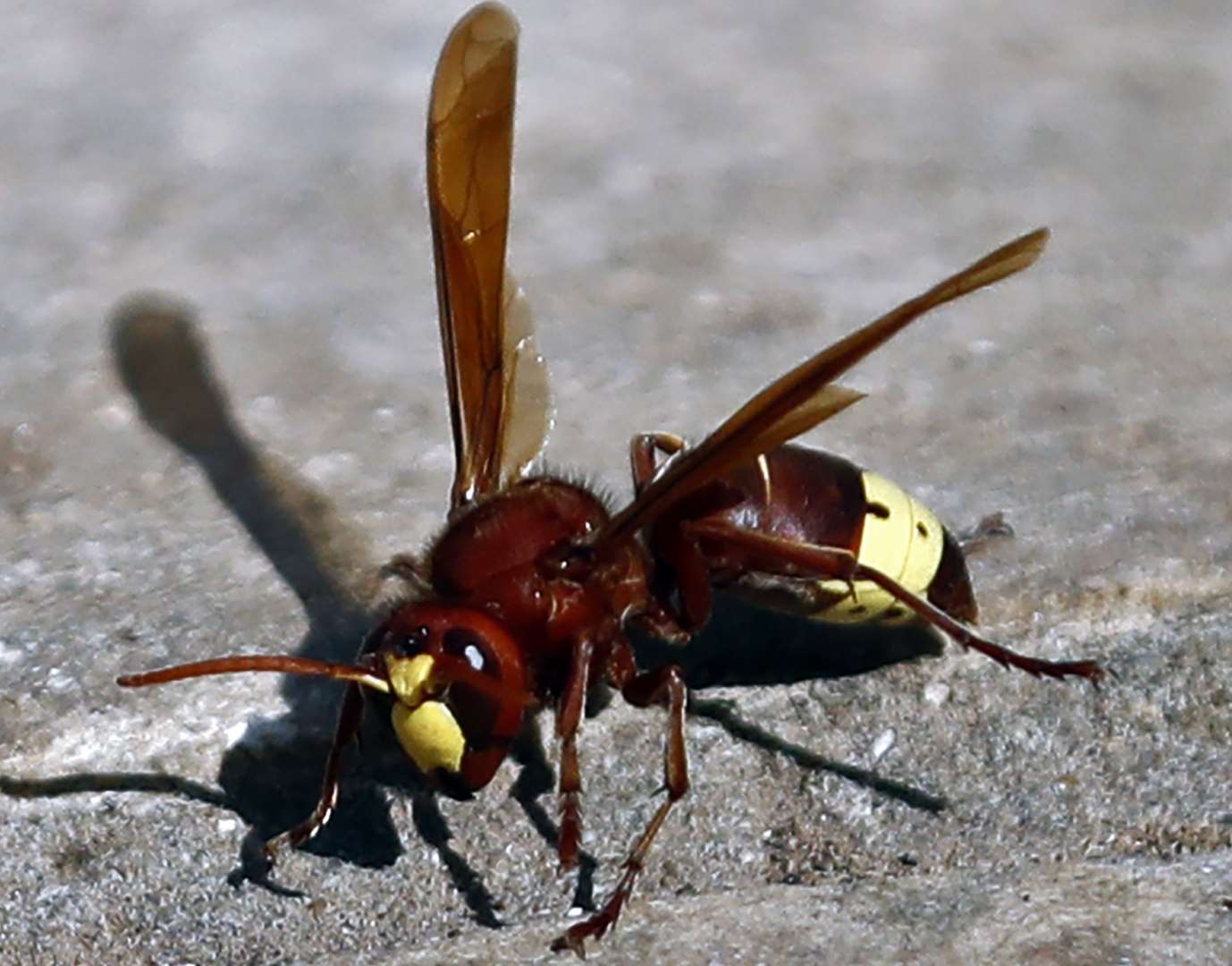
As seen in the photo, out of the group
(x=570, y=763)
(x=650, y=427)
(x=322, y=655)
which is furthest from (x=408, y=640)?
(x=650, y=427)

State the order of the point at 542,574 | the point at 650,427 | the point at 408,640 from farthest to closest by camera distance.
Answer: the point at 650,427 → the point at 542,574 → the point at 408,640

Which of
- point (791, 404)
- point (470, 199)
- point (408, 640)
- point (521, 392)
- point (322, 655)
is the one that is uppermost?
point (470, 199)

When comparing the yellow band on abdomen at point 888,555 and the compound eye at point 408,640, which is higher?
the compound eye at point 408,640

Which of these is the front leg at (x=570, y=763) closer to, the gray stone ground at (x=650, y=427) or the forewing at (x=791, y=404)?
the gray stone ground at (x=650, y=427)

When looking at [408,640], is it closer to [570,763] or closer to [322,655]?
[570,763]

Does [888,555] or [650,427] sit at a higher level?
[650,427]

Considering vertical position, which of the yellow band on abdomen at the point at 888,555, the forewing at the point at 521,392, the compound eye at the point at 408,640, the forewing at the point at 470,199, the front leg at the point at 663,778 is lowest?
the front leg at the point at 663,778

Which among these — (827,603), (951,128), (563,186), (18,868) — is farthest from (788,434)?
(951,128)

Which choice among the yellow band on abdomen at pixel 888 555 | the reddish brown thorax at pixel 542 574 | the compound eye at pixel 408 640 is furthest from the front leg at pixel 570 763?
the yellow band on abdomen at pixel 888 555
